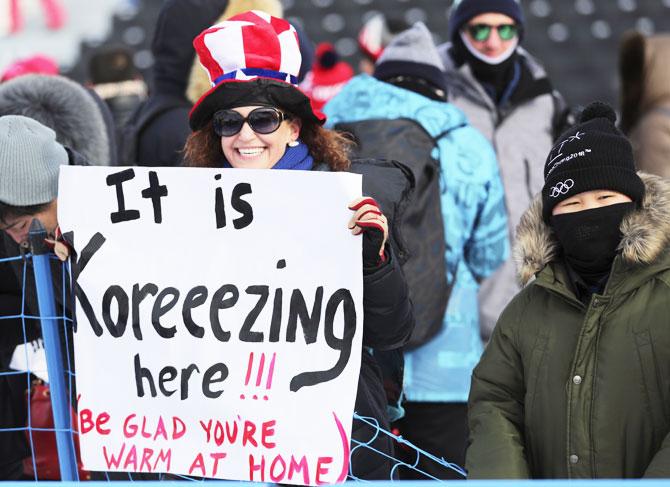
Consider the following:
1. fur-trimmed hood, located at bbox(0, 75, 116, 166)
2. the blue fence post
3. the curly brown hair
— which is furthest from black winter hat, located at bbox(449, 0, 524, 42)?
the blue fence post

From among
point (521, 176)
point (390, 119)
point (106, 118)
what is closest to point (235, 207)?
point (390, 119)

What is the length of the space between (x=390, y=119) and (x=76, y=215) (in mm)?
1197

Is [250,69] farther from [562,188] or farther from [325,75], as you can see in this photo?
[325,75]

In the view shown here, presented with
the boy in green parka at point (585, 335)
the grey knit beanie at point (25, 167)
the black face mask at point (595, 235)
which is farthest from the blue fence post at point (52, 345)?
the black face mask at point (595, 235)

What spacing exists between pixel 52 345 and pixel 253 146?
730 millimetres

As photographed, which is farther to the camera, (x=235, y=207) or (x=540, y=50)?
(x=540, y=50)

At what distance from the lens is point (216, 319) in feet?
9.05

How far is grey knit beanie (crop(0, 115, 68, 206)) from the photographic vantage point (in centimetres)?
308

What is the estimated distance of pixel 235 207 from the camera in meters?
2.77

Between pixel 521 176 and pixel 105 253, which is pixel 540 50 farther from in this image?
pixel 105 253

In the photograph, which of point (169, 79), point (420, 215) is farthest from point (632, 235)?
point (169, 79)

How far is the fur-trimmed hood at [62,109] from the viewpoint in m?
3.79

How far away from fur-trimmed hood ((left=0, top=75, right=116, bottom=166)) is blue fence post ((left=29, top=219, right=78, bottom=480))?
0.84 m

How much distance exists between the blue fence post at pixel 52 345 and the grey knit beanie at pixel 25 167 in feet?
0.40
